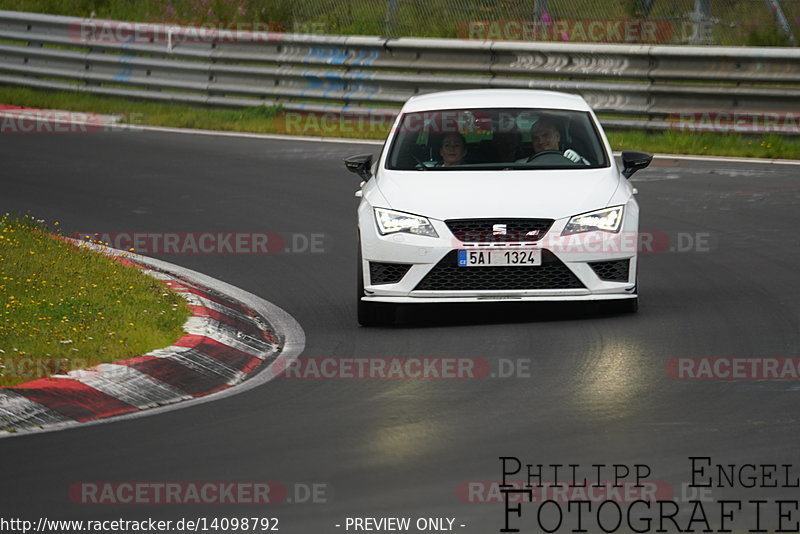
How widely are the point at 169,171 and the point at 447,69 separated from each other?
4847 millimetres

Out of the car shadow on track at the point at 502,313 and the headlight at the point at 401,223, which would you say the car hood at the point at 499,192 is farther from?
the car shadow on track at the point at 502,313

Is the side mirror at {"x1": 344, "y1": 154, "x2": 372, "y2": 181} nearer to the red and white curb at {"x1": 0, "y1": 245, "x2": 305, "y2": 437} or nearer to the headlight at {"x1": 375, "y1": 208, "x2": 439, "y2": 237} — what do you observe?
the headlight at {"x1": 375, "y1": 208, "x2": 439, "y2": 237}

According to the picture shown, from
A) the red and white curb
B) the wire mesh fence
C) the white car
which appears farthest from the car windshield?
the wire mesh fence

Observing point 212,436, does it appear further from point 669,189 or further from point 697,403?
point 669,189

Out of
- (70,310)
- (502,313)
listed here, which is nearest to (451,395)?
(502,313)

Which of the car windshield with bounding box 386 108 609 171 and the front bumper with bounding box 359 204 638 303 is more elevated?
the car windshield with bounding box 386 108 609 171

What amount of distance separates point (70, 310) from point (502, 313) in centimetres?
289

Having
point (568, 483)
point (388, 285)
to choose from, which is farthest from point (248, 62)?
point (568, 483)

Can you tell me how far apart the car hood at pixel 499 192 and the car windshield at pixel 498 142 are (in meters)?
0.24

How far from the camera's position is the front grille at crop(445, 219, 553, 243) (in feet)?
32.8

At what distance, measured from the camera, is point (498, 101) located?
11578 mm

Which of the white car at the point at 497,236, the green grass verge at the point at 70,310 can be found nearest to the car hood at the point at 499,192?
the white car at the point at 497,236

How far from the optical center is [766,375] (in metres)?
8.60

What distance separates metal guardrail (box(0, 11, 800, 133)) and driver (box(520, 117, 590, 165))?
8.00m
